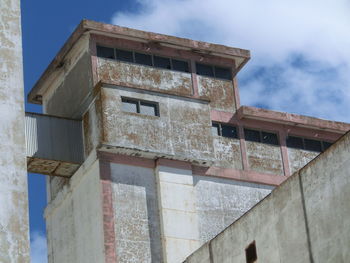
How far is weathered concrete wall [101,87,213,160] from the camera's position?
4553 centimetres

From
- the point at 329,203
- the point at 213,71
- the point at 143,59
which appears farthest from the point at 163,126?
the point at 329,203

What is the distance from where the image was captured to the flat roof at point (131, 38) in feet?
155

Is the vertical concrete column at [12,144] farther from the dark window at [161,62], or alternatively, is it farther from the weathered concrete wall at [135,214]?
the dark window at [161,62]

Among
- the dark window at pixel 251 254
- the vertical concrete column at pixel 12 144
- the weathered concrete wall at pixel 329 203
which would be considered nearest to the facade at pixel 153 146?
the dark window at pixel 251 254

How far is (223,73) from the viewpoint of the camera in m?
50.5

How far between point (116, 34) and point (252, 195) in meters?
8.45

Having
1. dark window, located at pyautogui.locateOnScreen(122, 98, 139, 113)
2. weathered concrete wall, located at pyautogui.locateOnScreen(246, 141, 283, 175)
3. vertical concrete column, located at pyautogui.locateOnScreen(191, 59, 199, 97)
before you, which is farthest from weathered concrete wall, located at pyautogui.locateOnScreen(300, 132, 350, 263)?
vertical concrete column, located at pyautogui.locateOnScreen(191, 59, 199, 97)

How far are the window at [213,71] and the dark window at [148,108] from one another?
344cm

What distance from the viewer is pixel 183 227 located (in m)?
45.2

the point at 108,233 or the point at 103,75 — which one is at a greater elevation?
the point at 103,75

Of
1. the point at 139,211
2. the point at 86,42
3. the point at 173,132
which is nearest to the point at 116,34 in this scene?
the point at 86,42

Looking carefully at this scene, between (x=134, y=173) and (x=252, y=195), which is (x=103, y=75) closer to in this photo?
(x=134, y=173)

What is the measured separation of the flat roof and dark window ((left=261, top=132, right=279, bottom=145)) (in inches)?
122

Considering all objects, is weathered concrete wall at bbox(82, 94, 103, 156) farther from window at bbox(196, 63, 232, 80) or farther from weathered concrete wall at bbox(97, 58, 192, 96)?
window at bbox(196, 63, 232, 80)
